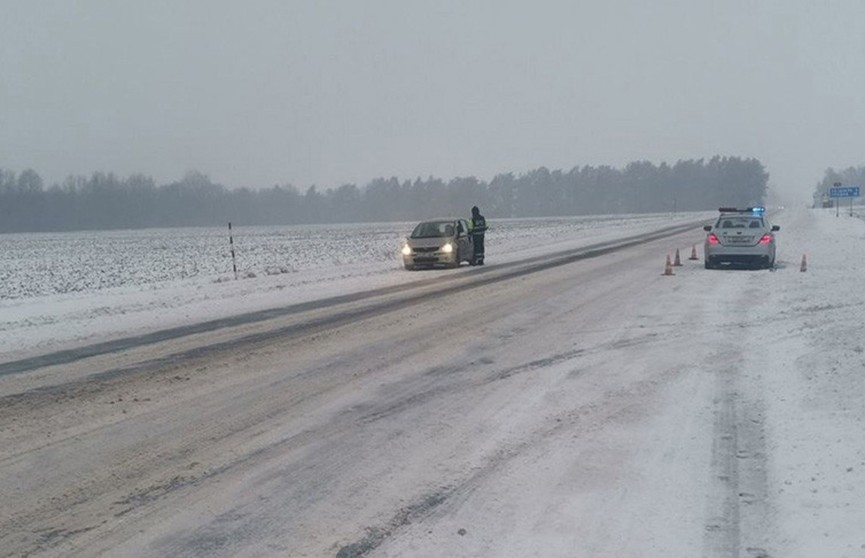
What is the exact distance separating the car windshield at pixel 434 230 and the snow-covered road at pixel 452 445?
15.3 meters

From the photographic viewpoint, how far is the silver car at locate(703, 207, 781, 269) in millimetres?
22516

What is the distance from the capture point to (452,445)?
6.45 m

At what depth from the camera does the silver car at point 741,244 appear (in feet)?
73.9

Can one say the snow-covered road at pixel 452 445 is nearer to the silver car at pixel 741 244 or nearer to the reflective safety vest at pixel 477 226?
the silver car at pixel 741 244

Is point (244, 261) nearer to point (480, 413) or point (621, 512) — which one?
point (480, 413)

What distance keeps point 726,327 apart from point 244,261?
1219 inches

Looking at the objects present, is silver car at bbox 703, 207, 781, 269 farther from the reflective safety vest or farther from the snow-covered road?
the snow-covered road

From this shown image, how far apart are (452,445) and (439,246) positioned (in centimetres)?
2069

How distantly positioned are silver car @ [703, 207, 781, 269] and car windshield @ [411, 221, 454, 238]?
28.7ft

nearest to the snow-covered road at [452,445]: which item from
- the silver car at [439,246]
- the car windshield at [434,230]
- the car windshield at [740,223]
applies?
the car windshield at [740,223]

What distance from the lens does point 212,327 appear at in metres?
13.9

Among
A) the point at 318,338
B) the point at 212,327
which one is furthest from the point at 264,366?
the point at 212,327

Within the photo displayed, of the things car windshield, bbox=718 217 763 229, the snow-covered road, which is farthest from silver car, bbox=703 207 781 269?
the snow-covered road

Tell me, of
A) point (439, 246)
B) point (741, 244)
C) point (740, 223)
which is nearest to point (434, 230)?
point (439, 246)
